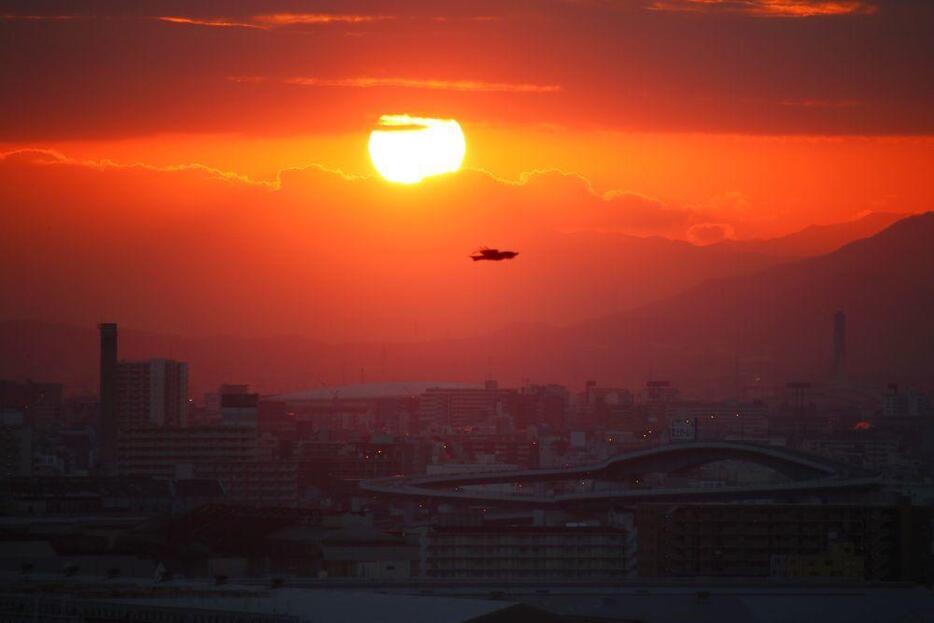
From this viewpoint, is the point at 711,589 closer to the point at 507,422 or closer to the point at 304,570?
the point at 304,570

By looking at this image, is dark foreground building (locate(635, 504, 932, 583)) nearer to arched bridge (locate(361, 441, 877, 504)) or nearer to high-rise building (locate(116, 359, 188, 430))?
arched bridge (locate(361, 441, 877, 504))

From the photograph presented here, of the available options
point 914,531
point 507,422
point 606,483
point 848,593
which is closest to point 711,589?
point 848,593

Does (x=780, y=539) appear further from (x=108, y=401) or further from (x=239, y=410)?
(x=239, y=410)

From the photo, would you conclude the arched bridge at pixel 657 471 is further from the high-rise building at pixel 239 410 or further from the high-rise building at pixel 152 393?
the high-rise building at pixel 152 393

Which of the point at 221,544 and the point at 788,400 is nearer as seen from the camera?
the point at 221,544

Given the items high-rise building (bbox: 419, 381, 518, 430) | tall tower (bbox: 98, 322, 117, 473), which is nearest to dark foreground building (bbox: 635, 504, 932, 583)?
tall tower (bbox: 98, 322, 117, 473)
